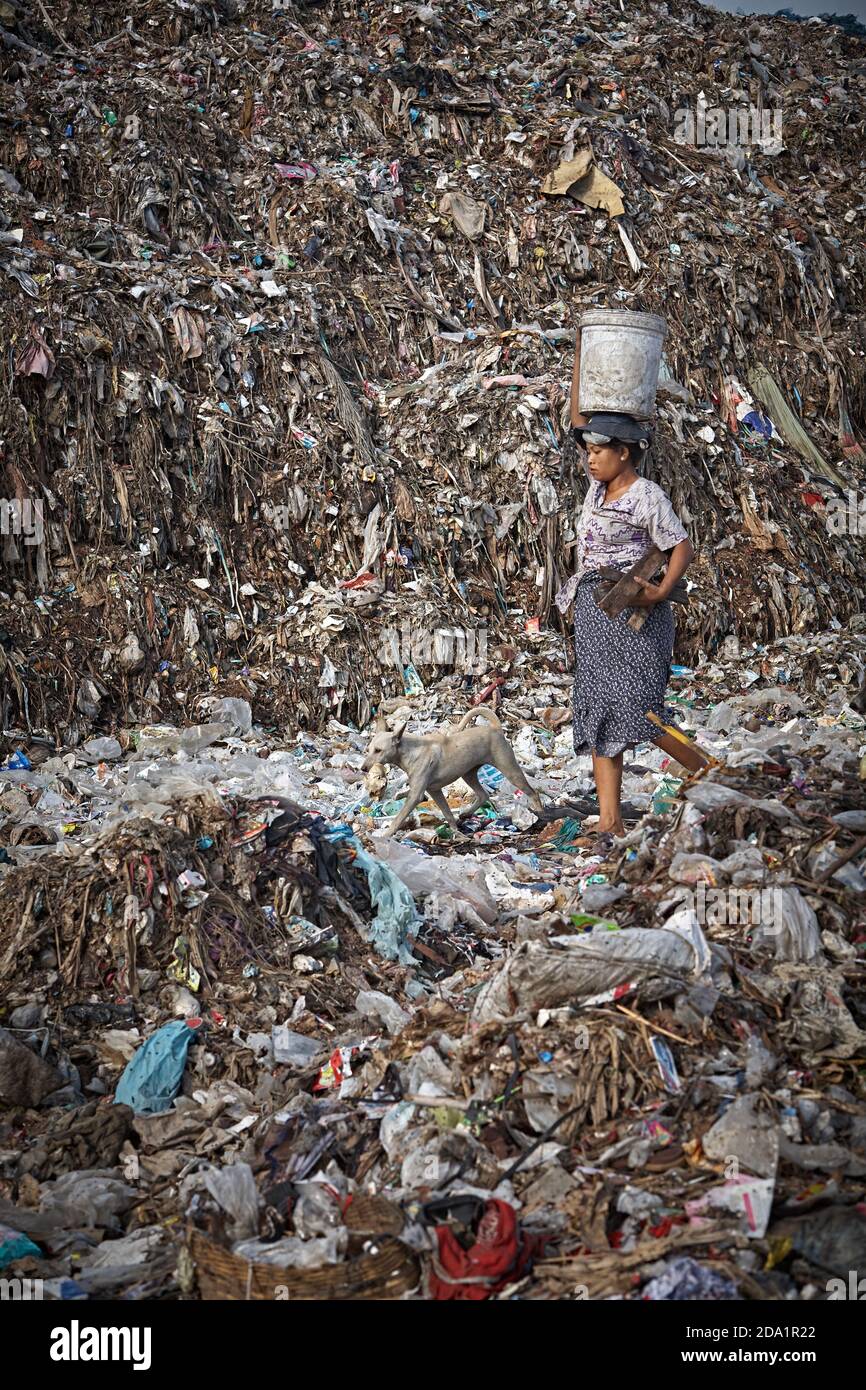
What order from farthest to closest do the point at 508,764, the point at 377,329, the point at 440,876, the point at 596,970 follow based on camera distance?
the point at 377,329 < the point at 508,764 < the point at 440,876 < the point at 596,970

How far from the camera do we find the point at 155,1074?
3.38 meters

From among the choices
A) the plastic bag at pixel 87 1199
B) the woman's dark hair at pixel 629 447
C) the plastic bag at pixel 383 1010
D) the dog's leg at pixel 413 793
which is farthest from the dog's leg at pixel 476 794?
the plastic bag at pixel 87 1199

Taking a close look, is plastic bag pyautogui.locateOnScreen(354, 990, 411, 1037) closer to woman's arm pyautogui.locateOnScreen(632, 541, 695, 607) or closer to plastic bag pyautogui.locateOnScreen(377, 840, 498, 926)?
plastic bag pyautogui.locateOnScreen(377, 840, 498, 926)

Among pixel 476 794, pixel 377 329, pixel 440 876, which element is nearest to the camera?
pixel 440 876

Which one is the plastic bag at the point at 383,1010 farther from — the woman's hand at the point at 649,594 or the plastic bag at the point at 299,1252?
the woman's hand at the point at 649,594

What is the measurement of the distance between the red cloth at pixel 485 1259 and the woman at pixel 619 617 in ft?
8.64

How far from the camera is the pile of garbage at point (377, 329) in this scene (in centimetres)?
802

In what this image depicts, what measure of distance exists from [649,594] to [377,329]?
6218mm

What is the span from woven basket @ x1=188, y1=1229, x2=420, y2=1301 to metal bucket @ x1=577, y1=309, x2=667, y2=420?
11.3 feet

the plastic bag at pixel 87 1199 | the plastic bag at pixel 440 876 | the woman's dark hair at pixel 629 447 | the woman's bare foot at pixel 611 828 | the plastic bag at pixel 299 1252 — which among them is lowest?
the plastic bag at pixel 87 1199

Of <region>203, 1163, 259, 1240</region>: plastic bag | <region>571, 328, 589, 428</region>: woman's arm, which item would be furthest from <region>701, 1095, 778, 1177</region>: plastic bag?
<region>571, 328, 589, 428</region>: woman's arm

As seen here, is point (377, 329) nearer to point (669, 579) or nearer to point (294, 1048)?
point (669, 579)

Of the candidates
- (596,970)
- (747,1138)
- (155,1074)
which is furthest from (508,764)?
(747,1138)

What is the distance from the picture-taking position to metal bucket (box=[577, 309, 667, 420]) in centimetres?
482
